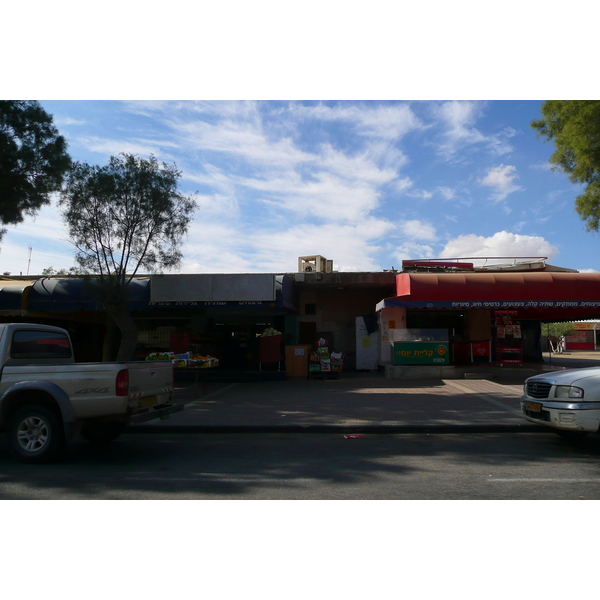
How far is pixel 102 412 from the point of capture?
6527 mm

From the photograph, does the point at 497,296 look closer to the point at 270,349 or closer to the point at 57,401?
the point at 270,349

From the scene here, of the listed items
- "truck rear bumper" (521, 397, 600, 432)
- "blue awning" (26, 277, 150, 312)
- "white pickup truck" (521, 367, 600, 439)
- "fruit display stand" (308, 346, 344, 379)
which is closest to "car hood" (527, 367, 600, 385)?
"white pickup truck" (521, 367, 600, 439)

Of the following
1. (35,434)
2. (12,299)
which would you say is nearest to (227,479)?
(35,434)

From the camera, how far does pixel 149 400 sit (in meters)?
7.35

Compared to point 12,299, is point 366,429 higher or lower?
lower

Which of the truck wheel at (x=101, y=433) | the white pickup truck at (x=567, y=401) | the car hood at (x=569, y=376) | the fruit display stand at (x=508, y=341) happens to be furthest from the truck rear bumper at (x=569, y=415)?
the fruit display stand at (x=508, y=341)

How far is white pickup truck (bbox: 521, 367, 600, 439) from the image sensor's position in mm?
6777

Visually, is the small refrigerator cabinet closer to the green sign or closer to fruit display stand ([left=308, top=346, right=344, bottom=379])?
fruit display stand ([left=308, top=346, right=344, bottom=379])

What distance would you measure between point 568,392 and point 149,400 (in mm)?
6219

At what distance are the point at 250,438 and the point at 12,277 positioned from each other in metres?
16.4

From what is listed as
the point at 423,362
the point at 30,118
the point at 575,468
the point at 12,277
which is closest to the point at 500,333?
the point at 423,362

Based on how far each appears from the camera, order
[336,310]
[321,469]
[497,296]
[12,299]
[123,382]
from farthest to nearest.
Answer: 1. [336,310]
2. [12,299]
3. [497,296]
4. [123,382]
5. [321,469]

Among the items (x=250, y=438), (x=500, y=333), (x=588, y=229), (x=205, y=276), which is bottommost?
(x=250, y=438)

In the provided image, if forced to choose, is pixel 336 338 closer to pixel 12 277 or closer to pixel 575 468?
pixel 12 277
